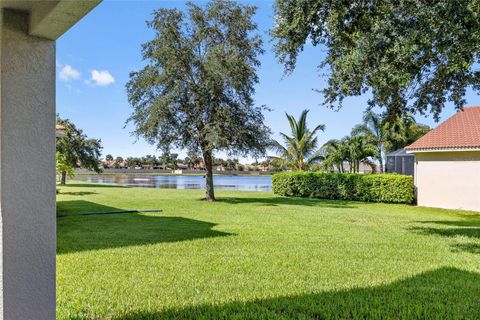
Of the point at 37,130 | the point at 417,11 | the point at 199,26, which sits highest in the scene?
the point at 199,26

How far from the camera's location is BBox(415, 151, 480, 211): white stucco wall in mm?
17469

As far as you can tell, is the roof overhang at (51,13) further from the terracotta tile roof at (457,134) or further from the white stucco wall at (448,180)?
the white stucco wall at (448,180)

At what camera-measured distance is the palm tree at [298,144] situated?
2975 cm

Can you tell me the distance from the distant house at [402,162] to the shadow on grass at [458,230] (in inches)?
364

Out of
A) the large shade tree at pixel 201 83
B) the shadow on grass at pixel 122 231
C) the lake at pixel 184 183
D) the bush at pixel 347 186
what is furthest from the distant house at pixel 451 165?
the lake at pixel 184 183

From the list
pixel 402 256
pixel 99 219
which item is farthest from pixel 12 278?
pixel 99 219

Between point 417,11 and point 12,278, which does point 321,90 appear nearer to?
point 417,11

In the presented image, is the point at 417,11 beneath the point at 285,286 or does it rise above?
above

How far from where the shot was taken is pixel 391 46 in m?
8.26

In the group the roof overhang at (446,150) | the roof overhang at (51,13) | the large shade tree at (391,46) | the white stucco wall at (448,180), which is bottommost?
the white stucco wall at (448,180)

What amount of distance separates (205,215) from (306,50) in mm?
6831

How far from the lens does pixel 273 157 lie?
103 ft

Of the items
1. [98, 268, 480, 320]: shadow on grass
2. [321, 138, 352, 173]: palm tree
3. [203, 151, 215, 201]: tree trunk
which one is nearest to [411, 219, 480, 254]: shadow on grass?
[98, 268, 480, 320]: shadow on grass

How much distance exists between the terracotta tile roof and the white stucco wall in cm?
46
